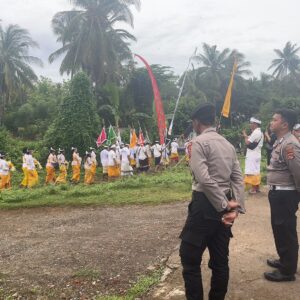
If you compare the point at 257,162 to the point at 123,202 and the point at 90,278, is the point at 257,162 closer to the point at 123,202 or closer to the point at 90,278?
the point at 123,202

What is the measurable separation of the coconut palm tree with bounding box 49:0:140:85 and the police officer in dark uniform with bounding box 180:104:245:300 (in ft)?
85.5

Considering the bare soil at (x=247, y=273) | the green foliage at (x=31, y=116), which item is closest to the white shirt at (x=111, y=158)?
the bare soil at (x=247, y=273)

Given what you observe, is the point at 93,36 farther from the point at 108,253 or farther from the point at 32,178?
the point at 108,253

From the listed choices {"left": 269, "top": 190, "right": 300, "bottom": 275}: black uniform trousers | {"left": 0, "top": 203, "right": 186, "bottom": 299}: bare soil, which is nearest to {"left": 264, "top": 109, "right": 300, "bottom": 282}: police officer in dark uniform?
{"left": 269, "top": 190, "right": 300, "bottom": 275}: black uniform trousers

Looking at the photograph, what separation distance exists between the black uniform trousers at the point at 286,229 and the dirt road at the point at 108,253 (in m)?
0.20

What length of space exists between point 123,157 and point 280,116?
12.6m

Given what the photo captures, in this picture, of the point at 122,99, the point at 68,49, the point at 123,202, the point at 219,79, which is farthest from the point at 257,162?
the point at 219,79

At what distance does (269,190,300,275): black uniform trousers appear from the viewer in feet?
12.7

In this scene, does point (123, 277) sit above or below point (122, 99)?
below

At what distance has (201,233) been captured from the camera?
124 inches

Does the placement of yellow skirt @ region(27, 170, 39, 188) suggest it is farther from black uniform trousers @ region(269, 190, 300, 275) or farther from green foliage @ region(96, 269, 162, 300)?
black uniform trousers @ region(269, 190, 300, 275)

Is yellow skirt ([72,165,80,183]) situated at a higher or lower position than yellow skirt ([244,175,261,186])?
lower

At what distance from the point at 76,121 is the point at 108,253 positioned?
17717 millimetres

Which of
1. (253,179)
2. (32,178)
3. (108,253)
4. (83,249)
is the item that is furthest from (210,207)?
(32,178)
